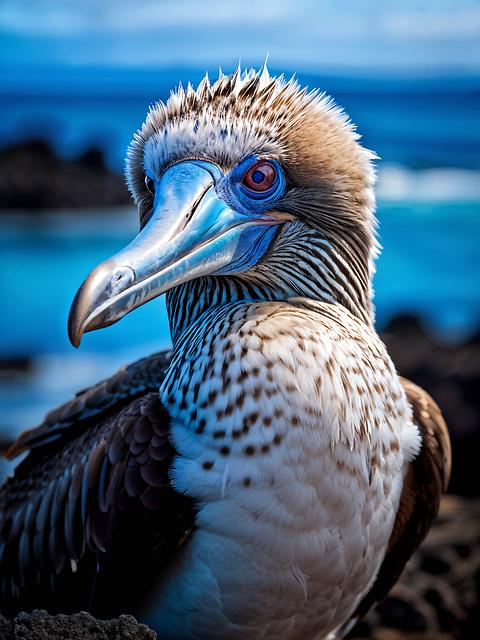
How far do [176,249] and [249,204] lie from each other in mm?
247

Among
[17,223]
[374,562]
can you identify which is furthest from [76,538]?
[17,223]

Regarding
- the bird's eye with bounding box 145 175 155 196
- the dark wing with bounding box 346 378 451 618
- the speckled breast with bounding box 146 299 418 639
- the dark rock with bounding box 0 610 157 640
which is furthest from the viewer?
the dark wing with bounding box 346 378 451 618

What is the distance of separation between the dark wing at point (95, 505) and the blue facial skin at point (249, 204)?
355mm

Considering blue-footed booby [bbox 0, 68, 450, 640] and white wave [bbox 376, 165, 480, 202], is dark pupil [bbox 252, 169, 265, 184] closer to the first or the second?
blue-footed booby [bbox 0, 68, 450, 640]

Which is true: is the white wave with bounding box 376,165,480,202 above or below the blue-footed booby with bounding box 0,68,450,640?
above

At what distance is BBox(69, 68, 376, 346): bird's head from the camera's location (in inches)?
77.9

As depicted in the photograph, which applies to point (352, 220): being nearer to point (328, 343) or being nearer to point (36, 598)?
point (328, 343)

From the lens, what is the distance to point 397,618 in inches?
133

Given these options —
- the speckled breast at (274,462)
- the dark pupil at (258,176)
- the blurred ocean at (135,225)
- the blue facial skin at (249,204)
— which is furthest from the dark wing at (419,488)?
the blurred ocean at (135,225)

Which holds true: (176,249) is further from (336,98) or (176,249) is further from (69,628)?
(336,98)

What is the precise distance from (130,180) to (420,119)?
3.87 m

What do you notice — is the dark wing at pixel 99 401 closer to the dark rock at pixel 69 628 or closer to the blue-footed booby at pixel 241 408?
the blue-footed booby at pixel 241 408

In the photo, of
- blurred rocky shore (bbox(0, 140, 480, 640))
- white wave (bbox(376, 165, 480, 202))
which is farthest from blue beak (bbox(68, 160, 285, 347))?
white wave (bbox(376, 165, 480, 202))

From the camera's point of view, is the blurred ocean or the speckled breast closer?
the speckled breast
